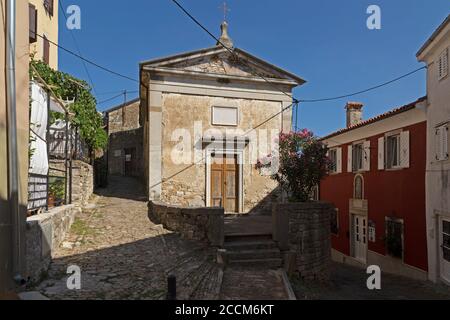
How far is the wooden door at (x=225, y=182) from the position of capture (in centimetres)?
1352

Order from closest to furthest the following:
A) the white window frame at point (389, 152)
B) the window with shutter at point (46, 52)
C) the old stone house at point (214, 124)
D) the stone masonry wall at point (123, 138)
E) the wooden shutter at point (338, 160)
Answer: the old stone house at point (214, 124)
the white window frame at point (389, 152)
the window with shutter at point (46, 52)
the wooden shutter at point (338, 160)
the stone masonry wall at point (123, 138)

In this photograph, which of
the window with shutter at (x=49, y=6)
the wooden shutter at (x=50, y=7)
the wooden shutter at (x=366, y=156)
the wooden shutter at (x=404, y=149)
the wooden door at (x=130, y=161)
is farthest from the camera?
the wooden door at (x=130, y=161)

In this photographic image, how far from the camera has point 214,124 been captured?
13383mm

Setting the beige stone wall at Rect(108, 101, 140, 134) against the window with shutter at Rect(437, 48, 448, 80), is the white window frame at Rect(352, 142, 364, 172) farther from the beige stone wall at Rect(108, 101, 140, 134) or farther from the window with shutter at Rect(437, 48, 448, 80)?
the beige stone wall at Rect(108, 101, 140, 134)

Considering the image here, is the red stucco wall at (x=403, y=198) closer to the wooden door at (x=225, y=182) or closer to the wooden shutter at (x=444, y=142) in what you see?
the wooden shutter at (x=444, y=142)

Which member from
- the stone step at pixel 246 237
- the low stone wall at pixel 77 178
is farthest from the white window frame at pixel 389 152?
the low stone wall at pixel 77 178

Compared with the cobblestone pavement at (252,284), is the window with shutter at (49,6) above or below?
above

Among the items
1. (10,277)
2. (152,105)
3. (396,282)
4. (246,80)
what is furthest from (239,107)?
(10,277)

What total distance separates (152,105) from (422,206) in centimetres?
943

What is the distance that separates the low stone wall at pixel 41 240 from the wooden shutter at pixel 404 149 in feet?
35.5

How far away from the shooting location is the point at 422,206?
11836 millimetres

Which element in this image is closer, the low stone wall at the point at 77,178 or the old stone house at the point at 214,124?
the low stone wall at the point at 77,178

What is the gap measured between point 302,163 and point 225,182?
4.08 meters

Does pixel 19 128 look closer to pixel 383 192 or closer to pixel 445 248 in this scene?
pixel 445 248
